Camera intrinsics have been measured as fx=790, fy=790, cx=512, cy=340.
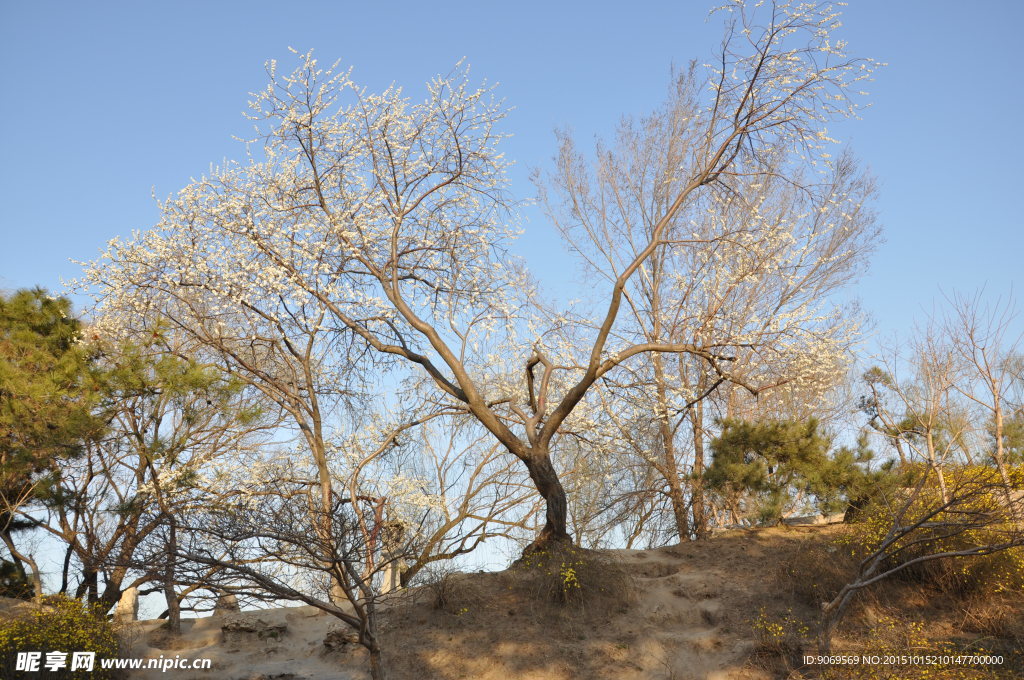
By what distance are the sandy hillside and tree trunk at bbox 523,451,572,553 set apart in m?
0.74

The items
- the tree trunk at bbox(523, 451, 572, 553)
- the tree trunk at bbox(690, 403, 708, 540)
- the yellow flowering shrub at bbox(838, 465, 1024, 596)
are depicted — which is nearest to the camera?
the yellow flowering shrub at bbox(838, 465, 1024, 596)

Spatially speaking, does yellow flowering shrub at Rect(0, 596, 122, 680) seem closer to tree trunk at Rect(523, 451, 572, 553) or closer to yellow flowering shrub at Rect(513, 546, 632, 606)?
yellow flowering shrub at Rect(513, 546, 632, 606)

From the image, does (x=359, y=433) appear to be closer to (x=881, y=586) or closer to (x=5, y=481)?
(x=5, y=481)

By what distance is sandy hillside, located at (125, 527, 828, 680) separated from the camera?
9766 mm

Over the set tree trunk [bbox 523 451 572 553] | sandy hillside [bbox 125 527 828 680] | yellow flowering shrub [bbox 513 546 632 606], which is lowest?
sandy hillside [bbox 125 527 828 680]

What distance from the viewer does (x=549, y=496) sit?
38.4 ft

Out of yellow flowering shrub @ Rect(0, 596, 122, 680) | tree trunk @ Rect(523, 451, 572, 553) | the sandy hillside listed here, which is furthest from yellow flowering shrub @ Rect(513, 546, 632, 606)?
yellow flowering shrub @ Rect(0, 596, 122, 680)

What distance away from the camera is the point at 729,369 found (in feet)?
50.6

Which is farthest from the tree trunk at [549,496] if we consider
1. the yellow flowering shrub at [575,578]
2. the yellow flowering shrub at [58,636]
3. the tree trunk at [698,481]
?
the yellow flowering shrub at [58,636]

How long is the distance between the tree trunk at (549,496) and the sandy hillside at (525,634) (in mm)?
742

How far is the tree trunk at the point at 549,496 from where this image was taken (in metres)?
11.4

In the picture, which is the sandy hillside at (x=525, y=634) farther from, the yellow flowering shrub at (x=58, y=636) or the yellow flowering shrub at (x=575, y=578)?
the yellow flowering shrub at (x=58, y=636)

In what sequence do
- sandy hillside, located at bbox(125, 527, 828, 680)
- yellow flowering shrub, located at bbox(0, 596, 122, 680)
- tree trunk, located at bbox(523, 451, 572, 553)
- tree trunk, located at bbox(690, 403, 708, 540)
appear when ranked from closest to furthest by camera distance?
1. yellow flowering shrub, located at bbox(0, 596, 122, 680)
2. sandy hillside, located at bbox(125, 527, 828, 680)
3. tree trunk, located at bbox(523, 451, 572, 553)
4. tree trunk, located at bbox(690, 403, 708, 540)

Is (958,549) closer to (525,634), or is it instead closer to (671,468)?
(525,634)
